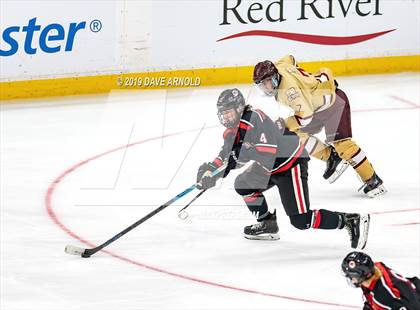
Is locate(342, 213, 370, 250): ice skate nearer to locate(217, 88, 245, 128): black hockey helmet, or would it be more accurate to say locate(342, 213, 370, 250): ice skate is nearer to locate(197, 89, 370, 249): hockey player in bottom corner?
Result: locate(197, 89, 370, 249): hockey player in bottom corner

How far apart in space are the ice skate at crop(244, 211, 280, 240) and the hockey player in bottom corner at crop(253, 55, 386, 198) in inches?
25.3

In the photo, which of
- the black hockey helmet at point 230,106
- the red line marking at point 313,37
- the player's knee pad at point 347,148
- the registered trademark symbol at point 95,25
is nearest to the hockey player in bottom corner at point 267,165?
the black hockey helmet at point 230,106

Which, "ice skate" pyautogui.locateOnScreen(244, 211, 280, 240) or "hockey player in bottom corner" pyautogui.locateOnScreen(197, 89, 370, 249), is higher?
"hockey player in bottom corner" pyautogui.locateOnScreen(197, 89, 370, 249)

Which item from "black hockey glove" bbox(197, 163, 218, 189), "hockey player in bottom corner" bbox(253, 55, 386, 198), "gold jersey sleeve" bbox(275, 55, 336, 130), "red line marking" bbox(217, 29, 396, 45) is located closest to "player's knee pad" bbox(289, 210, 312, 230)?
"black hockey glove" bbox(197, 163, 218, 189)

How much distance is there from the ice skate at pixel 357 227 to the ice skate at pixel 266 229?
47 centimetres

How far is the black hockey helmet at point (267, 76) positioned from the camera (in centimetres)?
678

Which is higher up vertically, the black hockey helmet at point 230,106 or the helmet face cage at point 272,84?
the helmet face cage at point 272,84

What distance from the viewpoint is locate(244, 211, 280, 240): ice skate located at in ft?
21.3

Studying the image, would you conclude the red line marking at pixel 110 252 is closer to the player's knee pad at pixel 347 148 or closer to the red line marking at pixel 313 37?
the red line marking at pixel 313 37

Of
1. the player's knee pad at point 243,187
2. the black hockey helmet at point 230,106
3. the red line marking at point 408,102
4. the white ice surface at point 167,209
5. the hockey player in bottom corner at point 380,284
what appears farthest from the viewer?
the red line marking at point 408,102

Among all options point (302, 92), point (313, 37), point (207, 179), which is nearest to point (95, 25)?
point (313, 37)

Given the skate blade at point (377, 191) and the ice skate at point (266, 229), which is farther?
the skate blade at point (377, 191)

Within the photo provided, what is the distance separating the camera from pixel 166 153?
8.50 meters

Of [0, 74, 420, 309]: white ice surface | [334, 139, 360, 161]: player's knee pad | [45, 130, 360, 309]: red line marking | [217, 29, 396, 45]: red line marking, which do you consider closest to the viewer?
[45, 130, 360, 309]: red line marking
